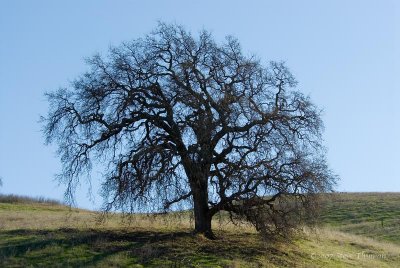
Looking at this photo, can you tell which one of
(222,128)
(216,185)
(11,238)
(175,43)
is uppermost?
(175,43)

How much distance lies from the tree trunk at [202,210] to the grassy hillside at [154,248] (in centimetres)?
68

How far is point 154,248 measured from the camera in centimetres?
2542

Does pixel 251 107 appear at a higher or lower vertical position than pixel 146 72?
lower

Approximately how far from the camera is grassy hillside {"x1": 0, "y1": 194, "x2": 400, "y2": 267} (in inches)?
942

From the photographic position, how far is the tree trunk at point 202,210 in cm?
2736

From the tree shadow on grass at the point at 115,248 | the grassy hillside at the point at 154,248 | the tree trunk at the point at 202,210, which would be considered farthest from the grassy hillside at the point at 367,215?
the tree shadow on grass at the point at 115,248

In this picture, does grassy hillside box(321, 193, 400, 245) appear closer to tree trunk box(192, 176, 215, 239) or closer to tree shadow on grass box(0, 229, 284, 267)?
tree trunk box(192, 176, 215, 239)

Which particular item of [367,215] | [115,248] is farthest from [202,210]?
[367,215]

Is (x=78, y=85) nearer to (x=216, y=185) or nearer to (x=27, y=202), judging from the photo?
(x=216, y=185)

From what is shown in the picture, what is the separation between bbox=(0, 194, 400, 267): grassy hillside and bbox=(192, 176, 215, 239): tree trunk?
68 cm

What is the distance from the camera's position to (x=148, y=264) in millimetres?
23656

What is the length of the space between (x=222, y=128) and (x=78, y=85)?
7361mm

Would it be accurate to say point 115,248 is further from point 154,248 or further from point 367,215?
point 367,215

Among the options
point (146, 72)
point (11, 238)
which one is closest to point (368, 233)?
point (146, 72)
